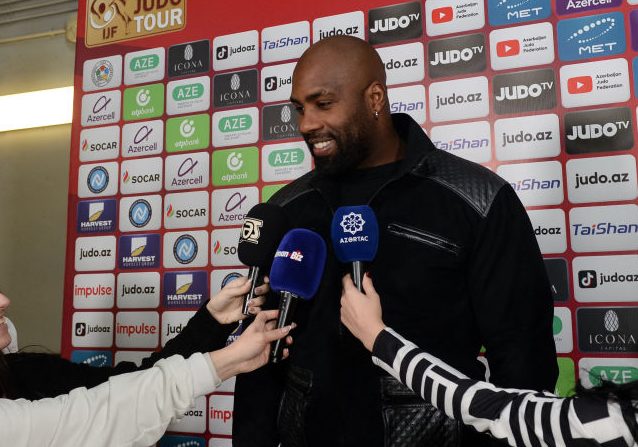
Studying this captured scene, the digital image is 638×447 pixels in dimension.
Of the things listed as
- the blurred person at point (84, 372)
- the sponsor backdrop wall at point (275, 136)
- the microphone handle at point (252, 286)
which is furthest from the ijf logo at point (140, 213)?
the microphone handle at point (252, 286)

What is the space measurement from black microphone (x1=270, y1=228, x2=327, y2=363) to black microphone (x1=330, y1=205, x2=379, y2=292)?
0.15 feet

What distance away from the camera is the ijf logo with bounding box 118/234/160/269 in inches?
87.3

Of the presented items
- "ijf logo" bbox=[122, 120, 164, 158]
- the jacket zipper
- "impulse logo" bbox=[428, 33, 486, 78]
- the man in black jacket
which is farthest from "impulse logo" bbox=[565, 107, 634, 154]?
"ijf logo" bbox=[122, 120, 164, 158]

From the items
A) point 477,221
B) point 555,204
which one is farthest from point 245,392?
point 555,204

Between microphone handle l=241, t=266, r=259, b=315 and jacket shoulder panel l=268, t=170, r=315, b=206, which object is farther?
jacket shoulder panel l=268, t=170, r=315, b=206

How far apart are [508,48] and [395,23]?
1.27ft

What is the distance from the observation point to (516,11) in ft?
5.88

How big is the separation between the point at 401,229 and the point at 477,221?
147 mm

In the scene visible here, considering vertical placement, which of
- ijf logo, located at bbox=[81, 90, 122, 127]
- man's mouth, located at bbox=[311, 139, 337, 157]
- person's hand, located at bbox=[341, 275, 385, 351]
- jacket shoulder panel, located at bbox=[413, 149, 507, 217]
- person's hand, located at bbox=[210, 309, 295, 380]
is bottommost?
person's hand, located at bbox=[210, 309, 295, 380]

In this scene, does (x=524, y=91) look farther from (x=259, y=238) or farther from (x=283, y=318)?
(x=283, y=318)

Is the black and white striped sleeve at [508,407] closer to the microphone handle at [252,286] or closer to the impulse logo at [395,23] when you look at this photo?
the microphone handle at [252,286]

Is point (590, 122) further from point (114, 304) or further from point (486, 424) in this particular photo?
Result: point (114, 304)

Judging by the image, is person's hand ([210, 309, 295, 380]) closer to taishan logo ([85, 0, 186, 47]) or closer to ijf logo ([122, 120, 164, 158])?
ijf logo ([122, 120, 164, 158])

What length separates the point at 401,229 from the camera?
1.14 m
